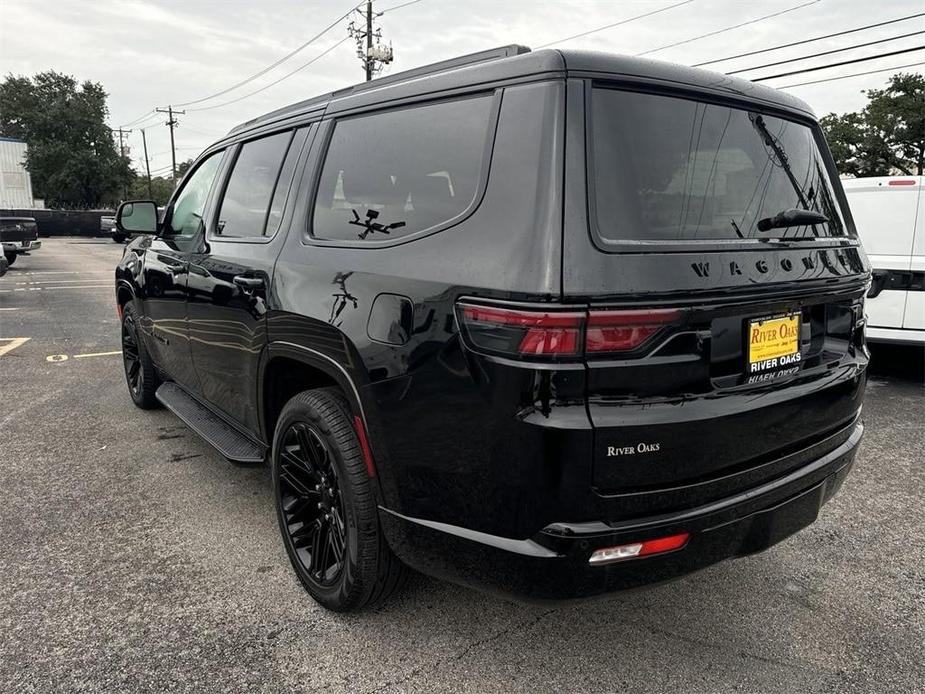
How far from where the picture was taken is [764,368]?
196 cm

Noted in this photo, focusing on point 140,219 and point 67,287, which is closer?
point 140,219

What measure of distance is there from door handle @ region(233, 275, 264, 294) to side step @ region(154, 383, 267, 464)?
0.70 meters

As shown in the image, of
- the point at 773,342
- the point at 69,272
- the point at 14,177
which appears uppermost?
the point at 14,177

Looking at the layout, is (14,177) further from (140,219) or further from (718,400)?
(718,400)

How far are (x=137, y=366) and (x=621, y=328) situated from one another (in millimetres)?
4471

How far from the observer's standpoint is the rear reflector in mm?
1751

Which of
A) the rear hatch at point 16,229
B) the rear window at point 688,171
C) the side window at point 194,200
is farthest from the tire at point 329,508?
the rear hatch at point 16,229

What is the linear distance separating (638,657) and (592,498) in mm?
882

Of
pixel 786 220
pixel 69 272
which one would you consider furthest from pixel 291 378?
pixel 69 272

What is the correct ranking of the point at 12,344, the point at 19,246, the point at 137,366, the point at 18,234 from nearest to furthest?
the point at 137,366 → the point at 12,344 → the point at 19,246 → the point at 18,234

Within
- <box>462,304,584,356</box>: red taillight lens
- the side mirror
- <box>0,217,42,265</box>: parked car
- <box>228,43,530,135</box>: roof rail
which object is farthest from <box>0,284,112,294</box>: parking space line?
<box>462,304,584,356</box>: red taillight lens

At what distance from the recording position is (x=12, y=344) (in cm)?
764

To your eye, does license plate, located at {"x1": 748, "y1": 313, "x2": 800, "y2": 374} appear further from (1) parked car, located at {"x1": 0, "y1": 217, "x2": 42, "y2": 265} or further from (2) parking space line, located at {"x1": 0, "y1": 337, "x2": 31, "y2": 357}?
(1) parked car, located at {"x1": 0, "y1": 217, "x2": 42, "y2": 265}

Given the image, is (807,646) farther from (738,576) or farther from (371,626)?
(371,626)
